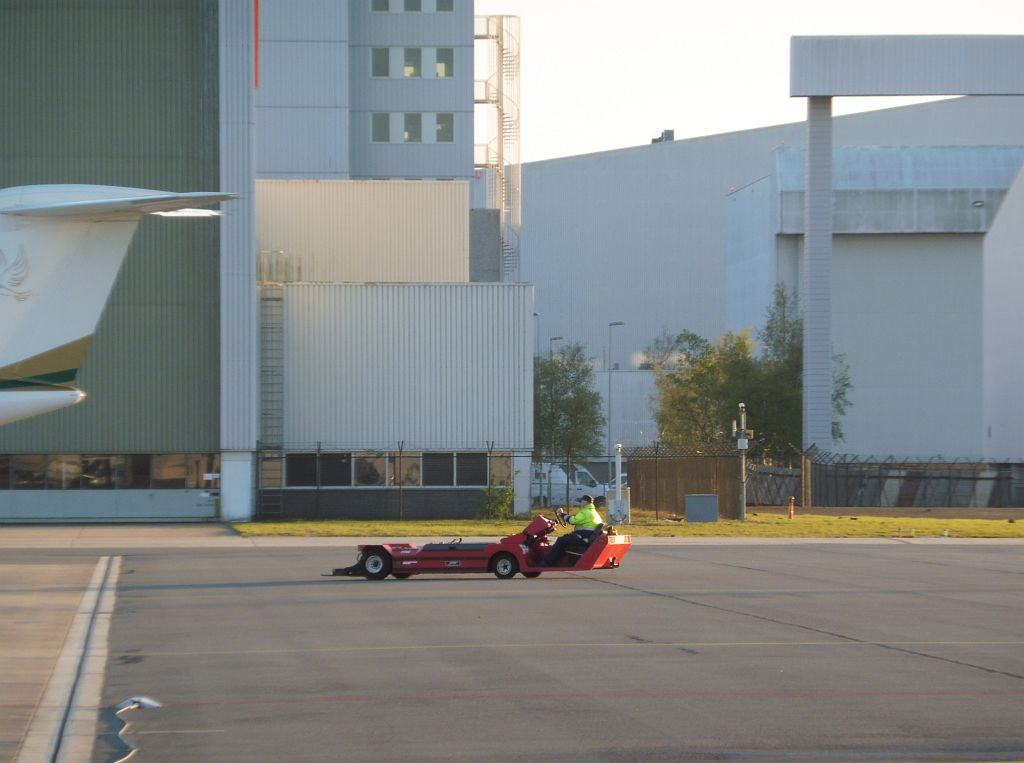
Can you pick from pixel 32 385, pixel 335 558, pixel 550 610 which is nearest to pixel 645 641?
pixel 550 610

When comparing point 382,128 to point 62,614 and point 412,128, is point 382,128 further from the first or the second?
point 62,614

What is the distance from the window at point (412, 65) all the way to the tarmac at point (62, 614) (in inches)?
1304

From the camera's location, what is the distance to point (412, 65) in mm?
68750

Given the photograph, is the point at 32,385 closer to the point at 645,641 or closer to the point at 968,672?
the point at 645,641

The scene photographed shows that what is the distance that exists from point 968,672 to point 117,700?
333 inches

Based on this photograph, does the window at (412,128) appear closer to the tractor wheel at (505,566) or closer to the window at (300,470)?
the window at (300,470)

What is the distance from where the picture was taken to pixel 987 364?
237 ft

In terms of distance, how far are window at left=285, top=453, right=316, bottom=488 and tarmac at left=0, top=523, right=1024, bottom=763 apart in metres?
6.63

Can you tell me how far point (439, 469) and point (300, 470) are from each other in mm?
4877

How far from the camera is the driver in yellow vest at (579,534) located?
25.3 m

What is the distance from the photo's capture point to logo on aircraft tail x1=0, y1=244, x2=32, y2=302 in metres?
21.1

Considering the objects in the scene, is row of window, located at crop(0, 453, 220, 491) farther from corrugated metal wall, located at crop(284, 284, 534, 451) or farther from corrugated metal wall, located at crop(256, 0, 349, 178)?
corrugated metal wall, located at crop(256, 0, 349, 178)

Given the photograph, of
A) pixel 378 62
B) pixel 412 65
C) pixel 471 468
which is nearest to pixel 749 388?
pixel 412 65

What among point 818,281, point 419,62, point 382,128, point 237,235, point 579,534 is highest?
point 419,62
